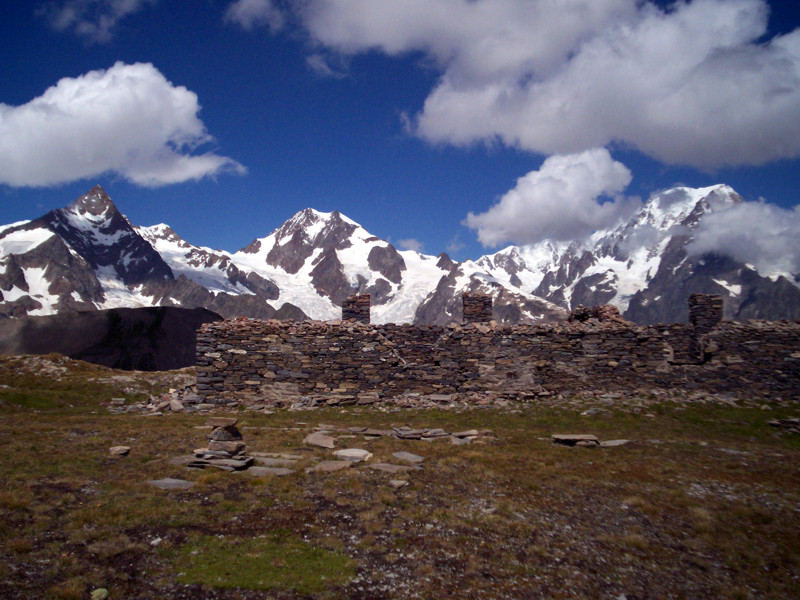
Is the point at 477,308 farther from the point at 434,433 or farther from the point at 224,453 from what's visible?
the point at 224,453

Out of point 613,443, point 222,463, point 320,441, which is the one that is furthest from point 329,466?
point 613,443

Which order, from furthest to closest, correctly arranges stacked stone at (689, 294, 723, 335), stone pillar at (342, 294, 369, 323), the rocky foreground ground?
stone pillar at (342, 294, 369, 323)
stacked stone at (689, 294, 723, 335)
the rocky foreground ground

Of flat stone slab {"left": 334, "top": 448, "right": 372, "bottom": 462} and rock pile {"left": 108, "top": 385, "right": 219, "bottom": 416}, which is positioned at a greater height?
flat stone slab {"left": 334, "top": 448, "right": 372, "bottom": 462}

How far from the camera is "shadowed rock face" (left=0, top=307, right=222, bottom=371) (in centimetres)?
5241

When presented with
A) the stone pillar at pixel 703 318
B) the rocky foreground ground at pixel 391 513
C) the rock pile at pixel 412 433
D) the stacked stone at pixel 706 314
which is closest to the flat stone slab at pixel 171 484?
the rocky foreground ground at pixel 391 513

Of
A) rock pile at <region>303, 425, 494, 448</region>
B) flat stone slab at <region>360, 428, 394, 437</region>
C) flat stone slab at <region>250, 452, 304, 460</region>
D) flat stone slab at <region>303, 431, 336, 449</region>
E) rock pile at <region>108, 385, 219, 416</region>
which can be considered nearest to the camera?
flat stone slab at <region>250, 452, 304, 460</region>

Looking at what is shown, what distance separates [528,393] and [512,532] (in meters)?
16.6

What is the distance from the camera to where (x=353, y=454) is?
44.9 ft

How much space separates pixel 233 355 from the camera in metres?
24.1

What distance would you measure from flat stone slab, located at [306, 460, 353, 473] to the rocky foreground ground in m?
0.06

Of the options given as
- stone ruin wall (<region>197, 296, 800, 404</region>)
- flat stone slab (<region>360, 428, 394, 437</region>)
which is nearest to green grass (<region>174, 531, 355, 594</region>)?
flat stone slab (<region>360, 428, 394, 437</region>)

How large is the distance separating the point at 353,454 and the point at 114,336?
2102 inches

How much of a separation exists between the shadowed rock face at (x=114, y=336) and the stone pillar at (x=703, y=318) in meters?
44.2

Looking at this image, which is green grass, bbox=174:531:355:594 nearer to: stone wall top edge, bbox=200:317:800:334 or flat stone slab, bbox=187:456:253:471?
flat stone slab, bbox=187:456:253:471
